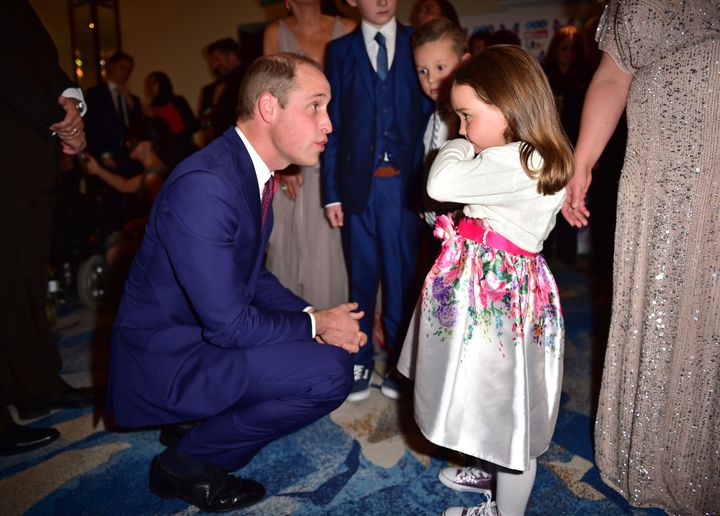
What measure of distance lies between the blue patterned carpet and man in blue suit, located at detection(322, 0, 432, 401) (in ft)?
1.00

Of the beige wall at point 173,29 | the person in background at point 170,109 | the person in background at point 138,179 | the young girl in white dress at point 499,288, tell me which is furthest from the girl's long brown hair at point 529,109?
the beige wall at point 173,29

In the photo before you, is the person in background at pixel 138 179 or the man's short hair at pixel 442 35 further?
the person in background at pixel 138 179

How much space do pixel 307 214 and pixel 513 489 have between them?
1599 millimetres

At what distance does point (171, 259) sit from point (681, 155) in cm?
139

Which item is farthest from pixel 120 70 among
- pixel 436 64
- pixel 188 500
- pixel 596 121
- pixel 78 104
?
pixel 596 121

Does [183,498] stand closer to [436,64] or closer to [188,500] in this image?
[188,500]

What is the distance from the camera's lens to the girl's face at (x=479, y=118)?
1.37 metres

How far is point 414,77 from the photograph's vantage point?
2.18m

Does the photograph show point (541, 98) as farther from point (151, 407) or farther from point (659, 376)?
point (151, 407)

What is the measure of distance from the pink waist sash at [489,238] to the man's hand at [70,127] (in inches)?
63.4

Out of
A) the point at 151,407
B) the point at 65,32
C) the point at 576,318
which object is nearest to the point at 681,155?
the point at 151,407

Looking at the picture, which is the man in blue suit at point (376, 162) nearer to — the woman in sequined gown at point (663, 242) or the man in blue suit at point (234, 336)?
the man in blue suit at point (234, 336)

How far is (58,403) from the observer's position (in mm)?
2232

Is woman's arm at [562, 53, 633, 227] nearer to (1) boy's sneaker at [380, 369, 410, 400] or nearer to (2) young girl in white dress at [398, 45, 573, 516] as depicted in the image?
(2) young girl in white dress at [398, 45, 573, 516]
